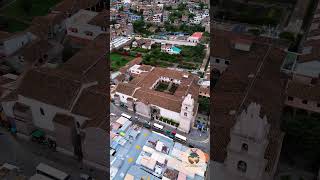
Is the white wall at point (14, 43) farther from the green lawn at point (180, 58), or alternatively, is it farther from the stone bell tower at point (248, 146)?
the stone bell tower at point (248, 146)

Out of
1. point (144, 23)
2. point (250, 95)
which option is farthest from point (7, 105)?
point (144, 23)

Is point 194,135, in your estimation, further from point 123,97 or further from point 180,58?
point 180,58

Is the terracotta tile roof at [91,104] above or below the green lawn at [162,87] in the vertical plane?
above

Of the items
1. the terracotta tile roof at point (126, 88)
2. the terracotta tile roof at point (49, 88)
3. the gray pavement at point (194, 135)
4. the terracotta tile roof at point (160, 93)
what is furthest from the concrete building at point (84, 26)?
the terracotta tile roof at point (49, 88)

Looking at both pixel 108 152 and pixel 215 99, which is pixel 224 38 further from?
pixel 108 152

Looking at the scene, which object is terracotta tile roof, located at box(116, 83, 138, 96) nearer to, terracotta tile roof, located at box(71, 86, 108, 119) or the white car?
terracotta tile roof, located at box(71, 86, 108, 119)

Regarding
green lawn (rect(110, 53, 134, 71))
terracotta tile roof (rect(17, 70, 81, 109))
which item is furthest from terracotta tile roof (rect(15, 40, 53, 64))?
terracotta tile roof (rect(17, 70, 81, 109))
